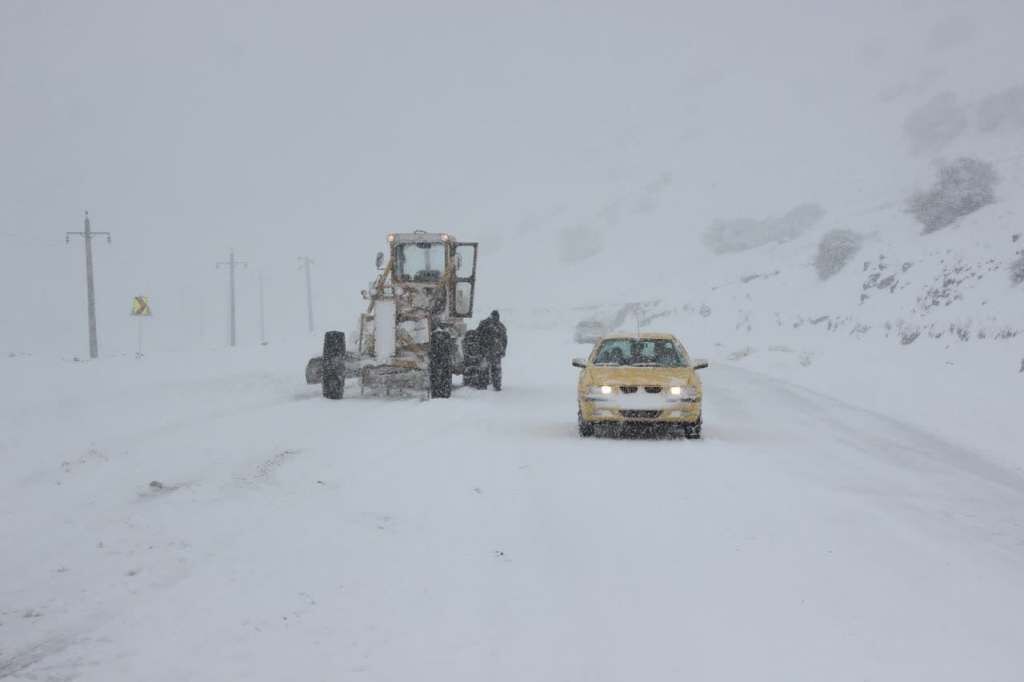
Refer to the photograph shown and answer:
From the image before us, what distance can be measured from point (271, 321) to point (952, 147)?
3475 inches

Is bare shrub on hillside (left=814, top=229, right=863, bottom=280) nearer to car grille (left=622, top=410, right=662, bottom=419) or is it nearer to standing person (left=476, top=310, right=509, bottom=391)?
standing person (left=476, top=310, right=509, bottom=391)

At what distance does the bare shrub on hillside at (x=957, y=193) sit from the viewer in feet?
180

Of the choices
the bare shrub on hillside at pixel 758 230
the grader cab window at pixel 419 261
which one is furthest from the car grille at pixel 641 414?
A: the bare shrub on hillside at pixel 758 230

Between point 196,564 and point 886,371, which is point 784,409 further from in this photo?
point 196,564

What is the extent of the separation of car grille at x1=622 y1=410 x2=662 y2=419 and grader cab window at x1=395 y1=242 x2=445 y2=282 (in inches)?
336

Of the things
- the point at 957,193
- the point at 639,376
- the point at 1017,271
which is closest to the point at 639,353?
the point at 639,376

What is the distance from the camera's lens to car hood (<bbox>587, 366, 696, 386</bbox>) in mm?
13211

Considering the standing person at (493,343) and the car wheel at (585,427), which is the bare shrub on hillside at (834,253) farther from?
the car wheel at (585,427)

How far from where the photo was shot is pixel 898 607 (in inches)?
231

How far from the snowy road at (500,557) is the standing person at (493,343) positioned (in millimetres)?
6669

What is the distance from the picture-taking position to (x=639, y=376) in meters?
13.4

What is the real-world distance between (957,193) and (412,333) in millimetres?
45723

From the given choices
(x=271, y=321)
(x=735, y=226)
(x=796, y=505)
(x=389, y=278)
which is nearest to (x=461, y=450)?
(x=796, y=505)

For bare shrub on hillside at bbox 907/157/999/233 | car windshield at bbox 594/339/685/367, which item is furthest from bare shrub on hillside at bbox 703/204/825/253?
car windshield at bbox 594/339/685/367
